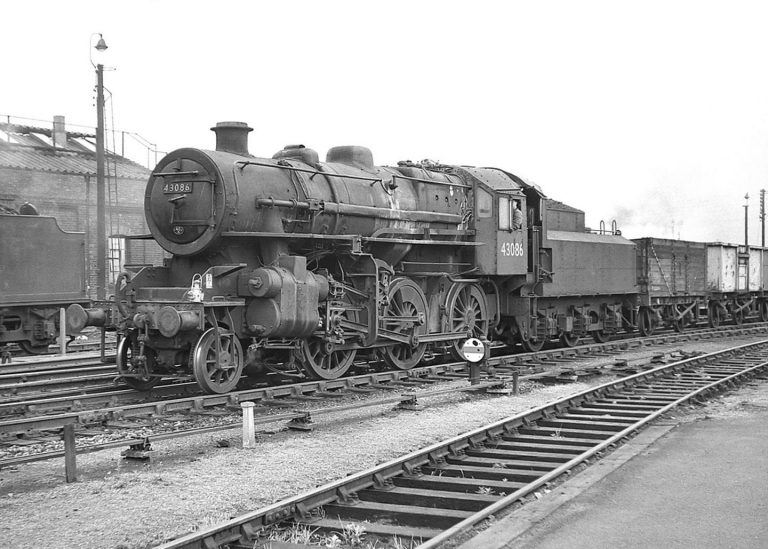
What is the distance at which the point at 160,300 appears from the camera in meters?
10.6

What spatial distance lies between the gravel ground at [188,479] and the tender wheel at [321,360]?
183cm

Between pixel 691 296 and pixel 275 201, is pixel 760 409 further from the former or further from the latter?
pixel 691 296

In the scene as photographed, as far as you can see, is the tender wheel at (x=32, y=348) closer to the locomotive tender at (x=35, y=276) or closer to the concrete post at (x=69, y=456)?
the locomotive tender at (x=35, y=276)

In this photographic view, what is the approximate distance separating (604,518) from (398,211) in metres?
8.22

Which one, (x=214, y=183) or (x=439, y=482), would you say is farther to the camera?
(x=214, y=183)

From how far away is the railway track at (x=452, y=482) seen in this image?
212 inches

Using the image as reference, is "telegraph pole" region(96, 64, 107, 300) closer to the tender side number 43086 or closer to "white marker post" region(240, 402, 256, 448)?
the tender side number 43086

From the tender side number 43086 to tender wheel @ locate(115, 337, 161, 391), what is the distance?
23.1 ft

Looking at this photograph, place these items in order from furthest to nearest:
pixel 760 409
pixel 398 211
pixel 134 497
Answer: pixel 398 211 < pixel 760 409 < pixel 134 497

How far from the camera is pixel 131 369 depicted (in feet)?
36.1

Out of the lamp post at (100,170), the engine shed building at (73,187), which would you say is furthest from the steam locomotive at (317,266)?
the engine shed building at (73,187)

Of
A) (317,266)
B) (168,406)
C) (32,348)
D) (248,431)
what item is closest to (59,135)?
(32,348)

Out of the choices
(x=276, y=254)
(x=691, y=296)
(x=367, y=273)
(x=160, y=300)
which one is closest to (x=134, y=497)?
(x=160, y=300)

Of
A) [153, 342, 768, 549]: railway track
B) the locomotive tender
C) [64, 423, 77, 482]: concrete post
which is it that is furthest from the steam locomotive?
the locomotive tender
